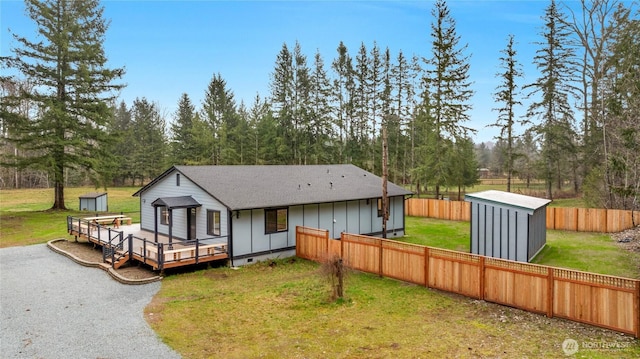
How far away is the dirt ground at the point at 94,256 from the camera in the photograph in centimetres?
1280

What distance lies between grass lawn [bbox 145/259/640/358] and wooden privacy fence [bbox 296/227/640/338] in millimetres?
265

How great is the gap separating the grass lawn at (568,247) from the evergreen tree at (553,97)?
48.8 ft

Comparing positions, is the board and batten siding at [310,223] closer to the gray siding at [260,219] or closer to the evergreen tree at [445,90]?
the gray siding at [260,219]

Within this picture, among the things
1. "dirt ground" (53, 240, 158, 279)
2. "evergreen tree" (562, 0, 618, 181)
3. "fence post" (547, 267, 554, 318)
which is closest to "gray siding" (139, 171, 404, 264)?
"dirt ground" (53, 240, 158, 279)

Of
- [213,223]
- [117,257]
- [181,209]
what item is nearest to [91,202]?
[181,209]

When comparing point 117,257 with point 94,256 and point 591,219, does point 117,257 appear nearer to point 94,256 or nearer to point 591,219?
point 94,256

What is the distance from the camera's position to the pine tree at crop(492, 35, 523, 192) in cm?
2908

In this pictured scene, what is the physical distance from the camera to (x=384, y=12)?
20.1 metres

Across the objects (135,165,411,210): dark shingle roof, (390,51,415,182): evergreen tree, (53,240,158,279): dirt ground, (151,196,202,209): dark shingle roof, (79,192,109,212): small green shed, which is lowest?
(53,240,158,279): dirt ground

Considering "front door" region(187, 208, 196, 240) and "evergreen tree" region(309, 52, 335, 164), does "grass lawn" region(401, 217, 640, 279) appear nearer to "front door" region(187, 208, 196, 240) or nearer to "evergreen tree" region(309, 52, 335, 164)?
A: "front door" region(187, 208, 196, 240)

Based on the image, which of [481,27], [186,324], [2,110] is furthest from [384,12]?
[2,110]

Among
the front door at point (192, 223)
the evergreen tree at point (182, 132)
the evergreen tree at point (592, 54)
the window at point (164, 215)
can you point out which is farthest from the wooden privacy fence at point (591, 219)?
the evergreen tree at point (182, 132)

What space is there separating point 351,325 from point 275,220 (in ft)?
24.6

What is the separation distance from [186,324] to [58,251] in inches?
439
